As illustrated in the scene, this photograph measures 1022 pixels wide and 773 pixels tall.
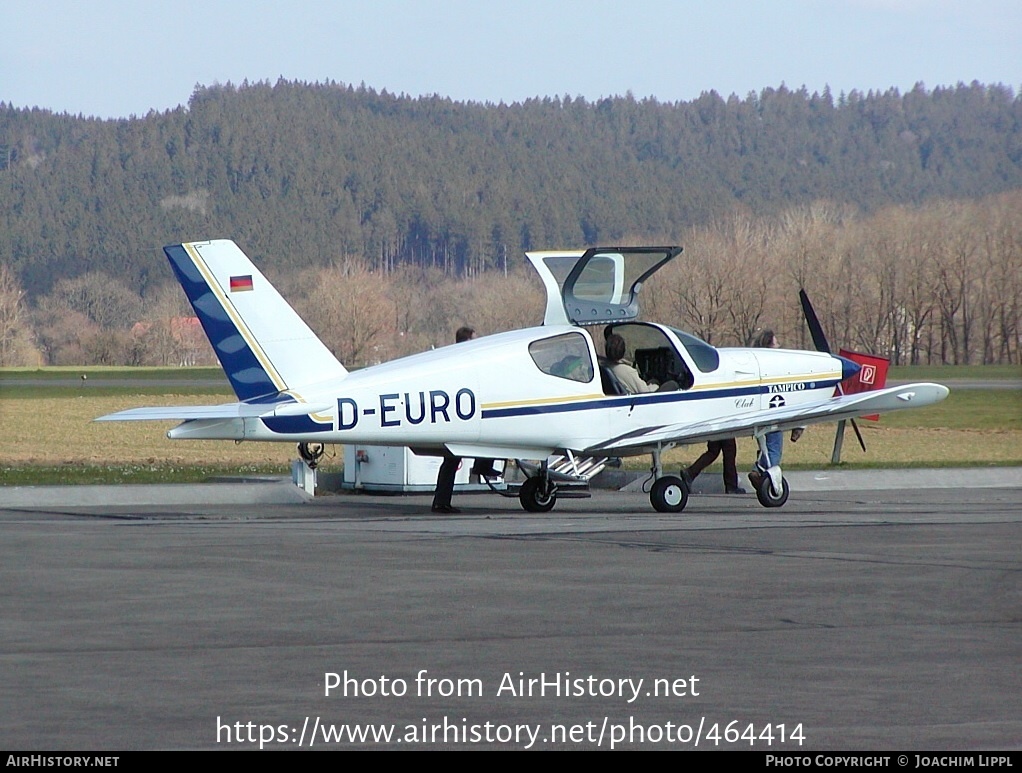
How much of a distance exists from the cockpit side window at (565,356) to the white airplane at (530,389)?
0.02 meters

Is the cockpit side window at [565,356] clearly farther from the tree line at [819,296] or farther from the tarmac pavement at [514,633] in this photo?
the tree line at [819,296]

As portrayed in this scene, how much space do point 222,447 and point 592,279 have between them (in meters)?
15.8

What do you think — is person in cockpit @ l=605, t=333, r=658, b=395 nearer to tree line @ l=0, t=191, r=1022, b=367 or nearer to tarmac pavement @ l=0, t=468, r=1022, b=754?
tarmac pavement @ l=0, t=468, r=1022, b=754

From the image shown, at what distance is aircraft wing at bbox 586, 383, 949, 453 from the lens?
18156 mm

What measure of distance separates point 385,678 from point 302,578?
159 inches

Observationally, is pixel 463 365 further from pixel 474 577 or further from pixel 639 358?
Answer: pixel 474 577

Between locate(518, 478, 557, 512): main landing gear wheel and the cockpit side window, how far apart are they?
4.28 feet

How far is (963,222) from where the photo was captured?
11331 centimetres

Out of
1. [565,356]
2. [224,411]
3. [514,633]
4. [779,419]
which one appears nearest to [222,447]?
[565,356]

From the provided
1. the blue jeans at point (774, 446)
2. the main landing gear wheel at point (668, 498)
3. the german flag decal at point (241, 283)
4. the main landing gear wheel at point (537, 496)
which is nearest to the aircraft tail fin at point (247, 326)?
the german flag decal at point (241, 283)

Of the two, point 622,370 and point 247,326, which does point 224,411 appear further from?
point 622,370

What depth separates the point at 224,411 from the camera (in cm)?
1683

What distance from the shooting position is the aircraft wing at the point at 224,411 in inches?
651

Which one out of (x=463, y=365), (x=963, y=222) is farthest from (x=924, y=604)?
(x=963, y=222)
